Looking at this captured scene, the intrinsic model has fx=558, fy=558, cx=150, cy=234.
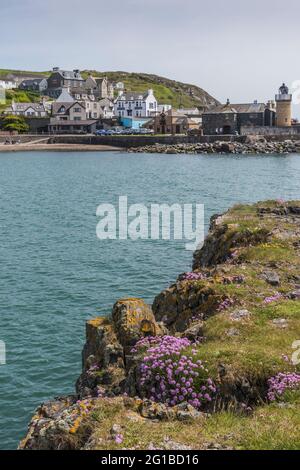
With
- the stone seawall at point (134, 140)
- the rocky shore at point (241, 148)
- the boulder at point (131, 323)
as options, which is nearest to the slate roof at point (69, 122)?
the stone seawall at point (134, 140)

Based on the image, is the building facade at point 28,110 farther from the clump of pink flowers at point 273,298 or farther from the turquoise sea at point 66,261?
the clump of pink flowers at point 273,298

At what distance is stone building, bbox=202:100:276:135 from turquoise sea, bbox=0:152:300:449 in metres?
60.3

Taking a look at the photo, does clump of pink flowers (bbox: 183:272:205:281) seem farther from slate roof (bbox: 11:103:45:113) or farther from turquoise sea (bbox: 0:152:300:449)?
slate roof (bbox: 11:103:45:113)

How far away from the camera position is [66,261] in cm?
3406

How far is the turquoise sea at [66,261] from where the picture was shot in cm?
1967

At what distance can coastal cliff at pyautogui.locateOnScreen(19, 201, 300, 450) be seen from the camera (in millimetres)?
10211

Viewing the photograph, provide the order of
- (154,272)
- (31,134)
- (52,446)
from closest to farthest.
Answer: (52,446), (154,272), (31,134)

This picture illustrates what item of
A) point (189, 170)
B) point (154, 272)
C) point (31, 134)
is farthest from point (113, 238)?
point (31, 134)

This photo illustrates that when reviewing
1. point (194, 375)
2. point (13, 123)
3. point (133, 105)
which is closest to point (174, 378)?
point (194, 375)

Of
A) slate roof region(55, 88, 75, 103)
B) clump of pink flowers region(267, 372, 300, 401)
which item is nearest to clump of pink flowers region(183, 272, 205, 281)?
clump of pink flowers region(267, 372, 300, 401)

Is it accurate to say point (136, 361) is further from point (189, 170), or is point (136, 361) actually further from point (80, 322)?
point (189, 170)

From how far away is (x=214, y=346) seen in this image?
1370 cm

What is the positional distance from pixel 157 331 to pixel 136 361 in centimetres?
213
